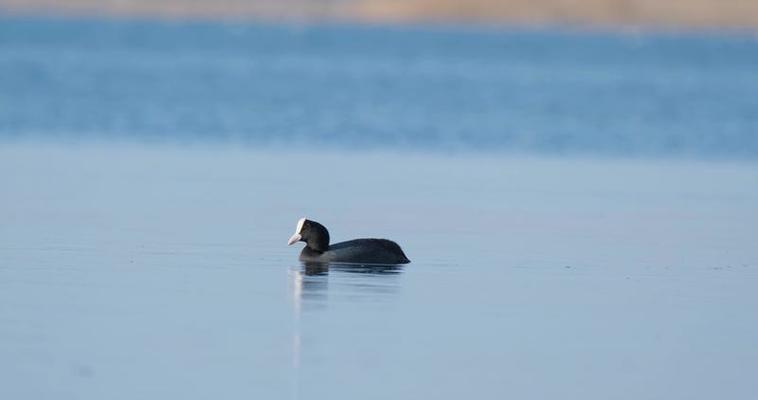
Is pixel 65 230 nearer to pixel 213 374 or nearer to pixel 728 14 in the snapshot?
pixel 213 374

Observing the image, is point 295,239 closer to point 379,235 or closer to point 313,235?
point 313,235

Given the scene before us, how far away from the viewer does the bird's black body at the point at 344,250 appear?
1627 centimetres

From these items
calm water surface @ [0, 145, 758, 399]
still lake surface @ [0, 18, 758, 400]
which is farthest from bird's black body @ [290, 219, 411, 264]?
still lake surface @ [0, 18, 758, 400]

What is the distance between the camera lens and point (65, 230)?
18.0 meters

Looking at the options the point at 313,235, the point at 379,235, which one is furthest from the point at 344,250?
the point at 379,235

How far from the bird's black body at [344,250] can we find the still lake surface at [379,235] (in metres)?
0.26

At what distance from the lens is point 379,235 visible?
18.6m

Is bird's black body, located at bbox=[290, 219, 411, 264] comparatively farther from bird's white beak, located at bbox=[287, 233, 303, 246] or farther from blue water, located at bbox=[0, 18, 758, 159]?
blue water, located at bbox=[0, 18, 758, 159]

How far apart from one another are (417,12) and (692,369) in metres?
123

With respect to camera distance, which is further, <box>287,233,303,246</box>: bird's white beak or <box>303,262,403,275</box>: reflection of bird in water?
<box>287,233,303,246</box>: bird's white beak

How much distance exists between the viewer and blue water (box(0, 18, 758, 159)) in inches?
1298

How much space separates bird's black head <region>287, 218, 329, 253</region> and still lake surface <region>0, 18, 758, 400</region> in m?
0.32

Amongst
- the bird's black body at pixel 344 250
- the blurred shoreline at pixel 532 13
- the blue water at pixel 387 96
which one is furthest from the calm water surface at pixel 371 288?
the blurred shoreline at pixel 532 13

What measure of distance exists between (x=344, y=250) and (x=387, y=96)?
102 ft
